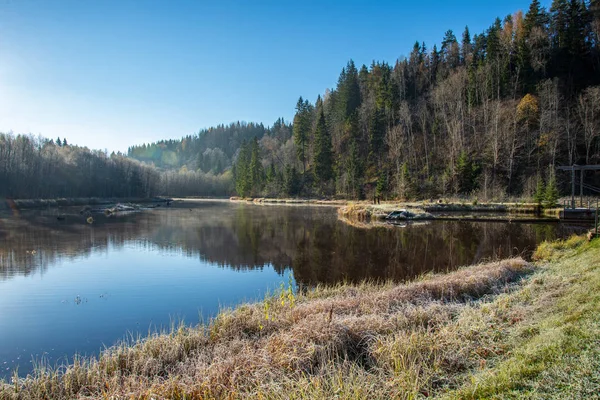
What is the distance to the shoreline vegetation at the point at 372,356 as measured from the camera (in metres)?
4.28

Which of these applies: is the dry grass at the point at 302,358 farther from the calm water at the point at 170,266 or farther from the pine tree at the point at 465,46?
the pine tree at the point at 465,46

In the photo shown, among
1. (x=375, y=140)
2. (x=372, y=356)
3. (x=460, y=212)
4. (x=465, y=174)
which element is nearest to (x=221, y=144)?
(x=375, y=140)

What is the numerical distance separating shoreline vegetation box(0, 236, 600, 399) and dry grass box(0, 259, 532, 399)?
0.02 meters

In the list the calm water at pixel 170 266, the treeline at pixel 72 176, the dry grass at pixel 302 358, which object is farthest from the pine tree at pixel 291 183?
the dry grass at pixel 302 358

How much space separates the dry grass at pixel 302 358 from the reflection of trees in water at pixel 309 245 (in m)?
6.65

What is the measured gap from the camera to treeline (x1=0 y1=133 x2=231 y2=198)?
68812 millimetres

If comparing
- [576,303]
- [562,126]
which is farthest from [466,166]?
[576,303]

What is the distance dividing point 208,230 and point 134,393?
2698cm

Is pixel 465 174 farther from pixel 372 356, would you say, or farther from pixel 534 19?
pixel 372 356

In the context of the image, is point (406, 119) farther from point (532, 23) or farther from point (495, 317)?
point (495, 317)

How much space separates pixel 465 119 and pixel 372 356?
212 ft

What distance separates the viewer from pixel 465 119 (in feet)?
199

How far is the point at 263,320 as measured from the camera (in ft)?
25.0

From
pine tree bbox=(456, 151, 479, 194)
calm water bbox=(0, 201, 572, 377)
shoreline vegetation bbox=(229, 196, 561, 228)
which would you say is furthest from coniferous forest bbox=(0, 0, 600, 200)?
calm water bbox=(0, 201, 572, 377)
